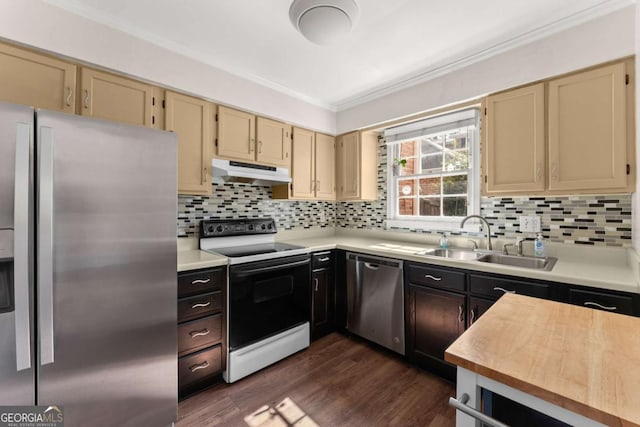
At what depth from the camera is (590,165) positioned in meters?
1.73

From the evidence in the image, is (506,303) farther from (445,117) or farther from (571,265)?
(445,117)

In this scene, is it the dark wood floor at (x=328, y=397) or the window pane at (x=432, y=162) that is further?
the window pane at (x=432, y=162)

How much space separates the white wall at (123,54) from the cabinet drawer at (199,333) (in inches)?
68.4

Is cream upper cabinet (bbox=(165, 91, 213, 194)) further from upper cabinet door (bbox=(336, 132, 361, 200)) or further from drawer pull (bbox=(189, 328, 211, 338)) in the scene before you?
upper cabinet door (bbox=(336, 132, 361, 200))

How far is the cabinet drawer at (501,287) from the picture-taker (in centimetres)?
163

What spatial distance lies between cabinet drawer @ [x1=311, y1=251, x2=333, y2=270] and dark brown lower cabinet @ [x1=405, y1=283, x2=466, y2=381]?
811 mm

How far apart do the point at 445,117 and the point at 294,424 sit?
2738 mm

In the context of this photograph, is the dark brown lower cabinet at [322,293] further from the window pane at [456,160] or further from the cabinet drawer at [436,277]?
the window pane at [456,160]

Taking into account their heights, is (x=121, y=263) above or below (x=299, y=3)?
below

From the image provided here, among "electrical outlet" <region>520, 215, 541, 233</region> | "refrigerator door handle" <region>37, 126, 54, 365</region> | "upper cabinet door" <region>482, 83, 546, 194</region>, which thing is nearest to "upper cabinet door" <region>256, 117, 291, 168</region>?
"refrigerator door handle" <region>37, 126, 54, 365</region>

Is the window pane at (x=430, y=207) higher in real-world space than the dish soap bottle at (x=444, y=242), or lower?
higher

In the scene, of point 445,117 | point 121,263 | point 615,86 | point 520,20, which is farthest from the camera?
point 445,117

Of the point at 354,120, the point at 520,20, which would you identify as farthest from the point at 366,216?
the point at 520,20

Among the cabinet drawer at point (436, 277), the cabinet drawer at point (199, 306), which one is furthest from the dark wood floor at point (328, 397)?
the cabinet drawer at point (436, 277)
